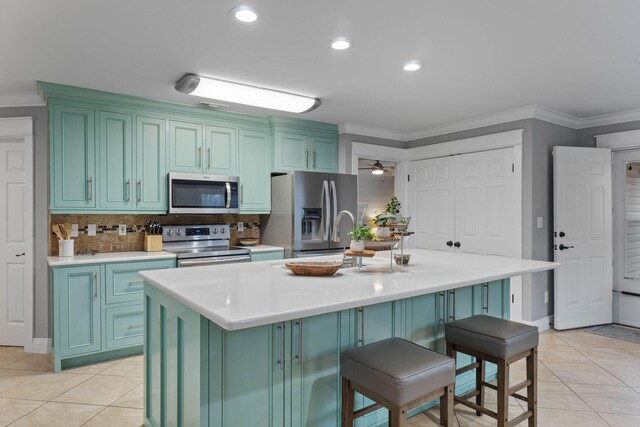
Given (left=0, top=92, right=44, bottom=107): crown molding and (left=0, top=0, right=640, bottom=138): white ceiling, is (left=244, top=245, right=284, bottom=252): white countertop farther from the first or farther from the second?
(left=0, top=92, right=44, bottom=107): crown molding

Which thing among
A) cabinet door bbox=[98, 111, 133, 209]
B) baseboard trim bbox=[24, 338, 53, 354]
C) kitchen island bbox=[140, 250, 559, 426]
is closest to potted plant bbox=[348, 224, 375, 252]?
kitchen island bbox=[140, 250, 559, 426]

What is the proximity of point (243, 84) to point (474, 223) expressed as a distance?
295cm

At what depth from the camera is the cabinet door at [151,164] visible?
375cm

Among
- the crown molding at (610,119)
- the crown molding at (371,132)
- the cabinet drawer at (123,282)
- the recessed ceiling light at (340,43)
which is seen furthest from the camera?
the crown molding at (371,132)

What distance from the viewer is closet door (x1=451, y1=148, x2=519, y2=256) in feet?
14.2

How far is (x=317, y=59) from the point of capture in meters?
2.85

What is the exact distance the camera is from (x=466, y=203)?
477cm

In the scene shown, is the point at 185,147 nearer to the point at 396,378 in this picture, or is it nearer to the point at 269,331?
→ the point at 269,331

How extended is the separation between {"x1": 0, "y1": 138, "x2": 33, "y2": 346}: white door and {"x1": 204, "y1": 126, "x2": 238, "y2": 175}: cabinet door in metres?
1.65

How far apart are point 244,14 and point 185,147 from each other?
6.72 ft

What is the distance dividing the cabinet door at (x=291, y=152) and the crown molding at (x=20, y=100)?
2.18m

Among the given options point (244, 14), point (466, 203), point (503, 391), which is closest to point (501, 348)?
point (503, 391)

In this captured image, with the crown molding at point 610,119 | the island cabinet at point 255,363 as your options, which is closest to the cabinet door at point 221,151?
the island cabinet at point 255,363

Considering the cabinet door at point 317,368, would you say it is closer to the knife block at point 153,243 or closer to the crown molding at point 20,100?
the knife block at point 153,243
